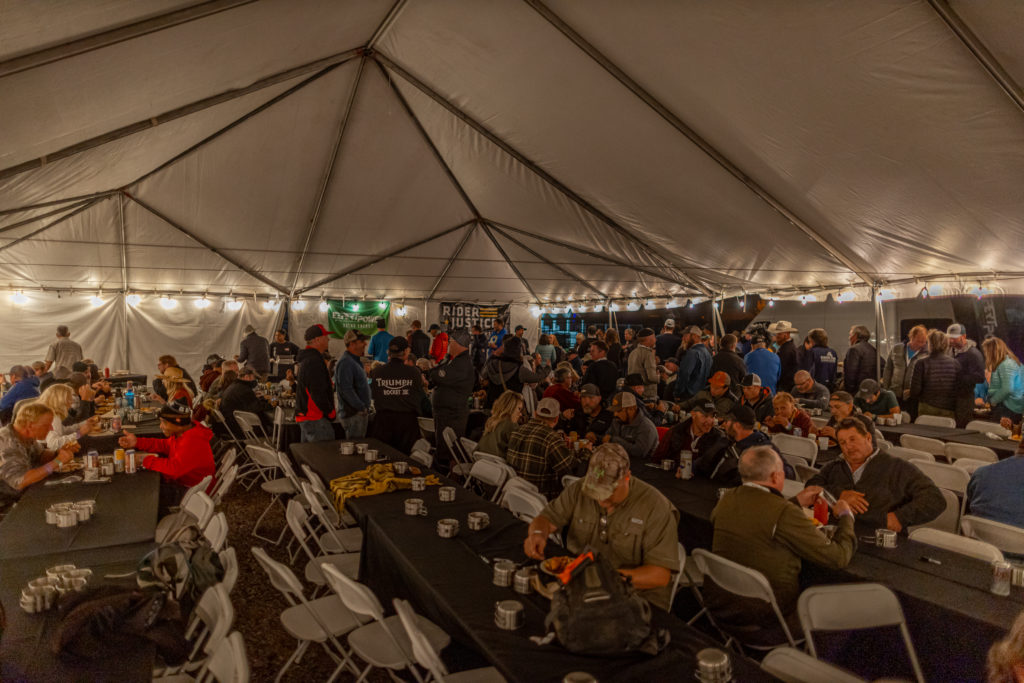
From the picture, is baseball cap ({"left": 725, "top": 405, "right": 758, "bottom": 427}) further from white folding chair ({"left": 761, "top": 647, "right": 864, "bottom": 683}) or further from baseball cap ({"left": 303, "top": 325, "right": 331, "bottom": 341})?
baseball cap ({"left": 303, "top": 325, "right": 331, "bottom": 341})

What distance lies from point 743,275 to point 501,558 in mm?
8445

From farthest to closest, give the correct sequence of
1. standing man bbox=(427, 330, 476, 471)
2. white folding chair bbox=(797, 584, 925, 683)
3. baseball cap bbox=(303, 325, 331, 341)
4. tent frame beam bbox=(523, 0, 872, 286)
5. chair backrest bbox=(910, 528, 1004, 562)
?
standing man bbox=(427, 330, 476, 471) < baseball cap bbox=(303, 325, 331, 341) < tent frame beam bbox=(523, 0, 872, 286) < chair backrest bbox=(910, 528, 1004, 562) < white folding chair bbox=(797, 584, 925, 683)

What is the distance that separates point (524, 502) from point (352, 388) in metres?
3.05

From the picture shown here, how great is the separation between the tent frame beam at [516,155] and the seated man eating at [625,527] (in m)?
5.58

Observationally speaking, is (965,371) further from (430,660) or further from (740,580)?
(430,660)

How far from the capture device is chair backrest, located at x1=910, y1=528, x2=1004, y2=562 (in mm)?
3029

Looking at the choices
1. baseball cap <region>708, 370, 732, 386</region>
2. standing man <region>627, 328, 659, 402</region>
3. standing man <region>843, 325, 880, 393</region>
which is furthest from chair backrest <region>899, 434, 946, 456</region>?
standing man <region>627, 328, 659, 402</region>

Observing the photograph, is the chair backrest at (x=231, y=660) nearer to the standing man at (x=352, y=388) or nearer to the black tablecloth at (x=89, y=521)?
the black tablecloth at (x=89, y=521)

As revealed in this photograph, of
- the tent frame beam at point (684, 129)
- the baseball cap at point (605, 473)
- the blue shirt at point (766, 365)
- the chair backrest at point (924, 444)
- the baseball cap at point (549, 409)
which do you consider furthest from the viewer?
the blue shirt at point (766, 365)

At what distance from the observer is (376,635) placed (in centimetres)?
282

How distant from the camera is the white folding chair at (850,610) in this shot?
2.42 metres

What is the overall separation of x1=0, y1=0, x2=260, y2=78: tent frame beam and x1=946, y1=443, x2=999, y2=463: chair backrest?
22.4ft

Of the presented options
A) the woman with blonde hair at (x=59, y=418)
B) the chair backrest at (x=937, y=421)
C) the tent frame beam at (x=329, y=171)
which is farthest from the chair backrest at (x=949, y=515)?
the tent frame beam at (x=329, y=171)

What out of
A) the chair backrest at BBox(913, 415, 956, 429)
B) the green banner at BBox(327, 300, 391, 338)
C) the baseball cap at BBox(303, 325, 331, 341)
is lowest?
the chair backrest at BBox(913, 415, 956, 429)
